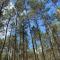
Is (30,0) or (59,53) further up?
(30,0)

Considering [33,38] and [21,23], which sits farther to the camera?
[33,38]

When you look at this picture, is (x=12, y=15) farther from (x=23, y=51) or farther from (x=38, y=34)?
(x=23, y=51)

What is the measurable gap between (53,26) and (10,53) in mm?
9728

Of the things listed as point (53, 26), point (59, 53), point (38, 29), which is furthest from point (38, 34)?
point (59, 53)

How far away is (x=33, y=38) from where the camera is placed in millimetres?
21016

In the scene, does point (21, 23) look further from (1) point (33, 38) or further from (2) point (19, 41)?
(2) point (19, 41)

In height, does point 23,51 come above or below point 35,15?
below

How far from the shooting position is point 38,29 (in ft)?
67.7

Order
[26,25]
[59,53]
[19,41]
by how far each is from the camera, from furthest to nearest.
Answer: [59,53] → [19,41] → [26,25]

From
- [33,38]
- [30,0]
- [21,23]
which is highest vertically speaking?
[30,0]

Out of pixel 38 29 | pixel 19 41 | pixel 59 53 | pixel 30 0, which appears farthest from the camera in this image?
pixel 59 53

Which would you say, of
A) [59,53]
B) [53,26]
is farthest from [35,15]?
[59,53]

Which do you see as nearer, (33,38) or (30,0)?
(30,0)

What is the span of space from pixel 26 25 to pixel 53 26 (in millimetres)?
3168
